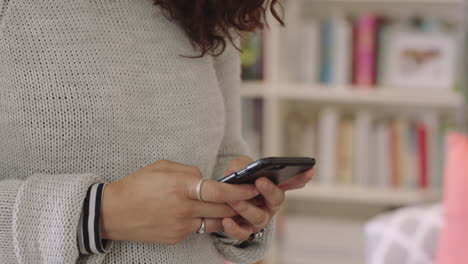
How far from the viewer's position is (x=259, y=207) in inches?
31.2

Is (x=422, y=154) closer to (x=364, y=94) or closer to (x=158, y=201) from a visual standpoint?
(x=364, y=94)

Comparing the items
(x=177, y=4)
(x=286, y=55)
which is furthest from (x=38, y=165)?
(x=286, y=55)

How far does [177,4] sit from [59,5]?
0.56 feet

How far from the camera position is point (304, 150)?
259cm

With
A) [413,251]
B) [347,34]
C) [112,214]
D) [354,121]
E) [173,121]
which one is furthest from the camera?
[354,121]

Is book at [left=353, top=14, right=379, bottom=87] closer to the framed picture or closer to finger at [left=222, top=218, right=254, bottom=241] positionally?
the framed picture

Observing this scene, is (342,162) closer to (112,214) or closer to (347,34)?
(347,34)

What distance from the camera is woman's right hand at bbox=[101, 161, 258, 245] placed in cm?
68

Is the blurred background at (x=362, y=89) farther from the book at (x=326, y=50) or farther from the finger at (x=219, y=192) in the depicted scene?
the finger at (x=219, y=192)

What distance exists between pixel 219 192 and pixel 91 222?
0.49 ft

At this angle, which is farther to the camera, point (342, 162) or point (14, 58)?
point (342, 162)

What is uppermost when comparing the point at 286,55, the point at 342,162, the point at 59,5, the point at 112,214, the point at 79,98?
the point at 59,5

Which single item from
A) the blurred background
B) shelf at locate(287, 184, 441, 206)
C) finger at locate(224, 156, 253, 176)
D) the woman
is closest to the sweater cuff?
the woman

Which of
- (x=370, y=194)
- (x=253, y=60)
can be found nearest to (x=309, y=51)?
(x=253, y=60)
